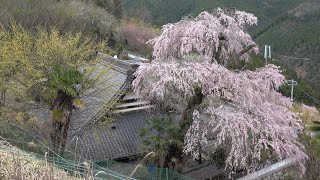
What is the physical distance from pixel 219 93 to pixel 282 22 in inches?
3518

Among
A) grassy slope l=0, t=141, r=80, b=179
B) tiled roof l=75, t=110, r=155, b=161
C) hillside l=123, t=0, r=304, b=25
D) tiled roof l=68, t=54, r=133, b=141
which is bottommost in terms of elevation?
hillside l=123, t=0, r=304, b=25

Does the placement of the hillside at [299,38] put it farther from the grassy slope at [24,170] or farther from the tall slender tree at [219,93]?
the grassy slope at [24,170]

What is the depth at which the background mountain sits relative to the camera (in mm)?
78500

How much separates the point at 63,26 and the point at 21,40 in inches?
645

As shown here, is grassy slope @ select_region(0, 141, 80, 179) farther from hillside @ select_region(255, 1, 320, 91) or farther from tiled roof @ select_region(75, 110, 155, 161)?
hillside @ select_region(255, 1, 320, 91)

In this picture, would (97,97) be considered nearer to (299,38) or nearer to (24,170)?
(24,170)

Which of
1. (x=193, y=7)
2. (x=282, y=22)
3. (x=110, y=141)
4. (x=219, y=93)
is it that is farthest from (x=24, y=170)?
(x=282, y=22)

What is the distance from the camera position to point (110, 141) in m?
15.8

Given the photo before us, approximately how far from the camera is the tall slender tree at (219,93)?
12.5m

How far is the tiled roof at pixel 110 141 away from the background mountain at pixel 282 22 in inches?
2189

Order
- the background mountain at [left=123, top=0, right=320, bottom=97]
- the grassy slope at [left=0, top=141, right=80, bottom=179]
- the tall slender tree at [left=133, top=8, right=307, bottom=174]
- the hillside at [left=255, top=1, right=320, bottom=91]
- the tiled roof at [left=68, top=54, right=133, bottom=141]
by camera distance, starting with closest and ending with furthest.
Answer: the grassy slope at [left=0, top=141, right=80, bottom=179]
the tall slender tree at [left=133, top=8, right=307, bottom=174]
the tiled roof at [left=68, top=54, right=133, bottom=141]
the hillside at [left=255, top=1, right=320, bottom=91]
the background mountain at [left=123, top=0, right=320, bottom=97]

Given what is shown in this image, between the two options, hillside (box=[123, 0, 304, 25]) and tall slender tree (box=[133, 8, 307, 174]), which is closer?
tall slender tree (box=[133, 8, 307, 174])

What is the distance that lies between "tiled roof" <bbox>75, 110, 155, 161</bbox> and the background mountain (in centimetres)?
5559

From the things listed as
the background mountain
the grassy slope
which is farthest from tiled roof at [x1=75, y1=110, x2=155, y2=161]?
the background mountain
